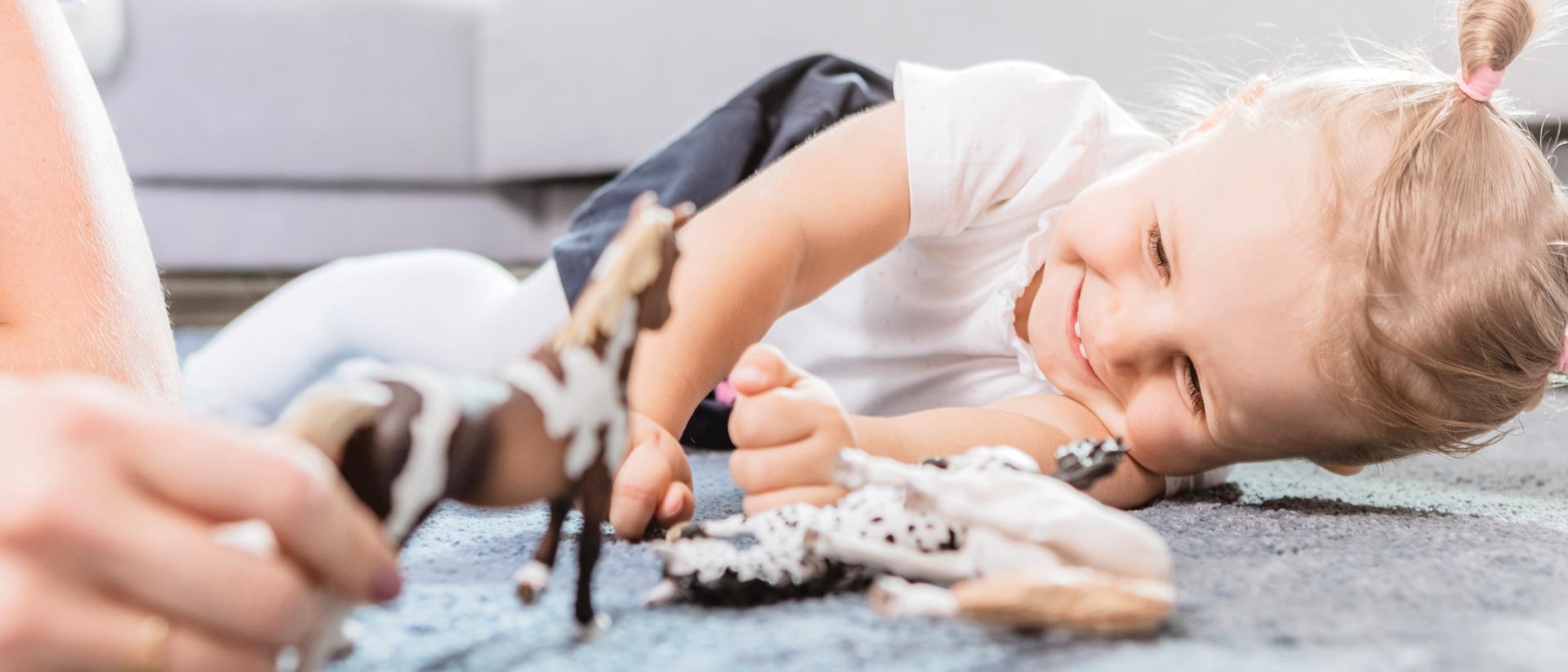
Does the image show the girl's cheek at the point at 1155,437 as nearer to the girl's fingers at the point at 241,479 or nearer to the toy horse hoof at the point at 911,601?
the toy horse hoof at the point at 911,601

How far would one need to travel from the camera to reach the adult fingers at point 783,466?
1.83 ft

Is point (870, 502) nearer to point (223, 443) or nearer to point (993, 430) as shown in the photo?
point (223, 443)

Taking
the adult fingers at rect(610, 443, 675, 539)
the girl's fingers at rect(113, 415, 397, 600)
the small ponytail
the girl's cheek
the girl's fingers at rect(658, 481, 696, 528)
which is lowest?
the girl's cheek

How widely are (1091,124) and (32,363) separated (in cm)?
84

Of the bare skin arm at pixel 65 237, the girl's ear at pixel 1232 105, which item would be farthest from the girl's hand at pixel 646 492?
the girl's ear at pixel 1232 105

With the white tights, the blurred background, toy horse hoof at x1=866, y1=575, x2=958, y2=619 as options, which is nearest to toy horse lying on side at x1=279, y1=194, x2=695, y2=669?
toy horse hoof at x1=866, y1=575, x2=958, y2=619

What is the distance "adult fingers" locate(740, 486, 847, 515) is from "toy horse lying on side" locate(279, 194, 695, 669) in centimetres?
15

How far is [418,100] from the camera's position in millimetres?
2182

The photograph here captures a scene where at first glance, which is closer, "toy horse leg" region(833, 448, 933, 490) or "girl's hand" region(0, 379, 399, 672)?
"girl's hand" region(0, 379, 399, 672)

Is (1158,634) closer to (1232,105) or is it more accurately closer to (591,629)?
(591,629)

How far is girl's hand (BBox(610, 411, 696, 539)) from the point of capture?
629mm

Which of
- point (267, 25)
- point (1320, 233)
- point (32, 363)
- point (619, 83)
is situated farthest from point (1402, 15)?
point (267, 25)

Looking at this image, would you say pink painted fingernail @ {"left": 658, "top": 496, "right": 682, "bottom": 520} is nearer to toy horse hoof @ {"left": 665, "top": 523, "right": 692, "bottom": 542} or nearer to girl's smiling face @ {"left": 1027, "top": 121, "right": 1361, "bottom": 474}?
toy horse hoof @ {"left": 665, "top": 523, "right": 692, "bottom": 542}

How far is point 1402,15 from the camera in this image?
1.34m
